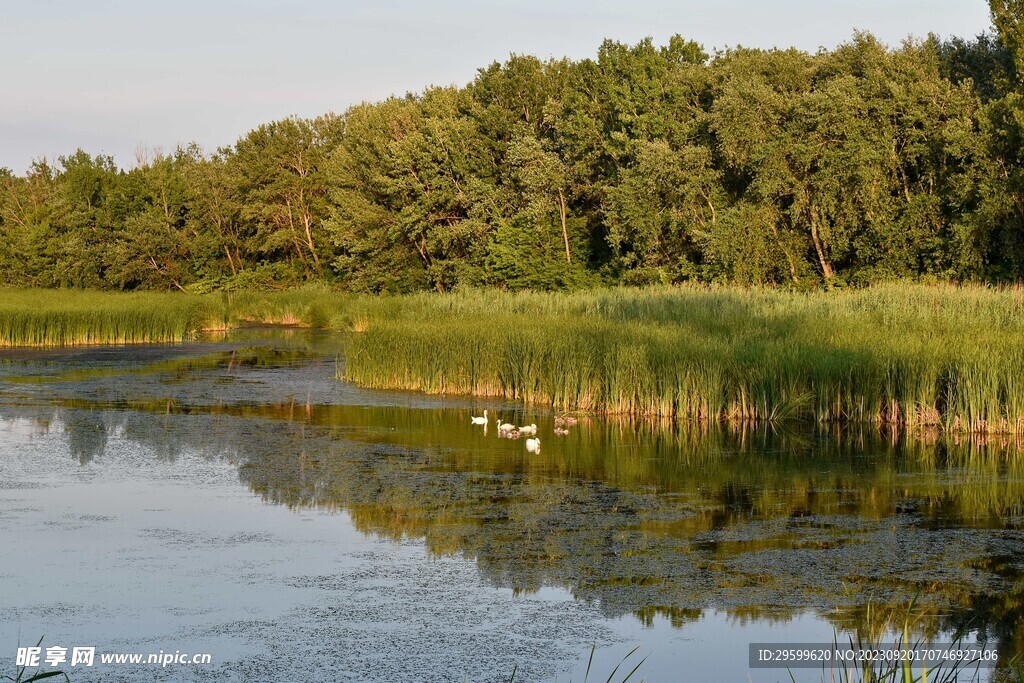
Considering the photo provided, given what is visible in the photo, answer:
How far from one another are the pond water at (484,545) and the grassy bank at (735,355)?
672 mm

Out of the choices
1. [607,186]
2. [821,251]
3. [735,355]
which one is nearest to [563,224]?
[607,186]

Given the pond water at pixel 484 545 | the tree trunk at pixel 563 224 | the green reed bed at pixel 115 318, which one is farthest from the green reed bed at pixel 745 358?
the tree trunk at pixel 563 224

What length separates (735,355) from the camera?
1333 centimetres

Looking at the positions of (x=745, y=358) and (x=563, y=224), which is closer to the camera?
(x=745, y=358)

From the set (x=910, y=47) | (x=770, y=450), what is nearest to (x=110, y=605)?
(x=770, y=450)

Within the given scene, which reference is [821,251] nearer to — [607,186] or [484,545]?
[607,186]

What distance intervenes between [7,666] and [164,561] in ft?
6.45

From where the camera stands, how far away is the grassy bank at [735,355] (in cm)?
1226

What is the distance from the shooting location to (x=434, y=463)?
10.6m

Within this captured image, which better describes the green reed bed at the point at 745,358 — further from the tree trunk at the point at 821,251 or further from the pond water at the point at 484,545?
the tree trunk at the point at 821,251

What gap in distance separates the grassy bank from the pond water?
67 cm

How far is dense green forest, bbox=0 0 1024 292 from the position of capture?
1106 inches

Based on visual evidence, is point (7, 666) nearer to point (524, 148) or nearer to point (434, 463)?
point (434, 463)

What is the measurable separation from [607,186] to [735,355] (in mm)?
21905
